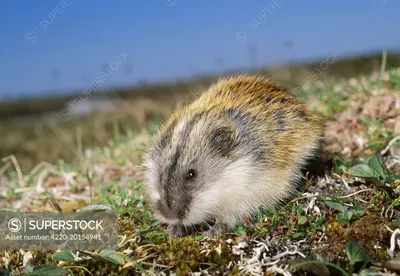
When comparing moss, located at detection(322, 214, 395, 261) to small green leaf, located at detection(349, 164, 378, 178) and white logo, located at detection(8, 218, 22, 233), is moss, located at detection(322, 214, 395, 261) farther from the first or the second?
white logo, located at detection(8, 218, 22, 233)

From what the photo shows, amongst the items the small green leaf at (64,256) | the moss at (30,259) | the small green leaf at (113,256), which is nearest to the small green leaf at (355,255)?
the small green leaf at (113,256)

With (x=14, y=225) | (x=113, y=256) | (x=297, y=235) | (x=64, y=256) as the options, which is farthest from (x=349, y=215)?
(x=14, y=225)

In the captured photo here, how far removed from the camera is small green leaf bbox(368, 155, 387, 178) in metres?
5.59

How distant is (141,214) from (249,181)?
4.15ft

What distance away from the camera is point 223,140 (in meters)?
5.34

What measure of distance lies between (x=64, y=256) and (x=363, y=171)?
3.22m

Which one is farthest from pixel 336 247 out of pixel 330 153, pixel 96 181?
pixel 96 181

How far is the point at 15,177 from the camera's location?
9.14 metres

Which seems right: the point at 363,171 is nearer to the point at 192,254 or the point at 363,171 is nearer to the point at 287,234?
the point at 287,234

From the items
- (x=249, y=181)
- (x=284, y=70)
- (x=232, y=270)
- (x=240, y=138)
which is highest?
(x=284, y=70)

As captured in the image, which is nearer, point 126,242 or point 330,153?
point 126,242

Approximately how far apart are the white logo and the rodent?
1.43 metres

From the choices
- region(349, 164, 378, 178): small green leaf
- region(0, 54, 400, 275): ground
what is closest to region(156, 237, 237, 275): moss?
region(0, 54, 400, 275): ground

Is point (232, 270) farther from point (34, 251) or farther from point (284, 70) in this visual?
point (284, 70)
